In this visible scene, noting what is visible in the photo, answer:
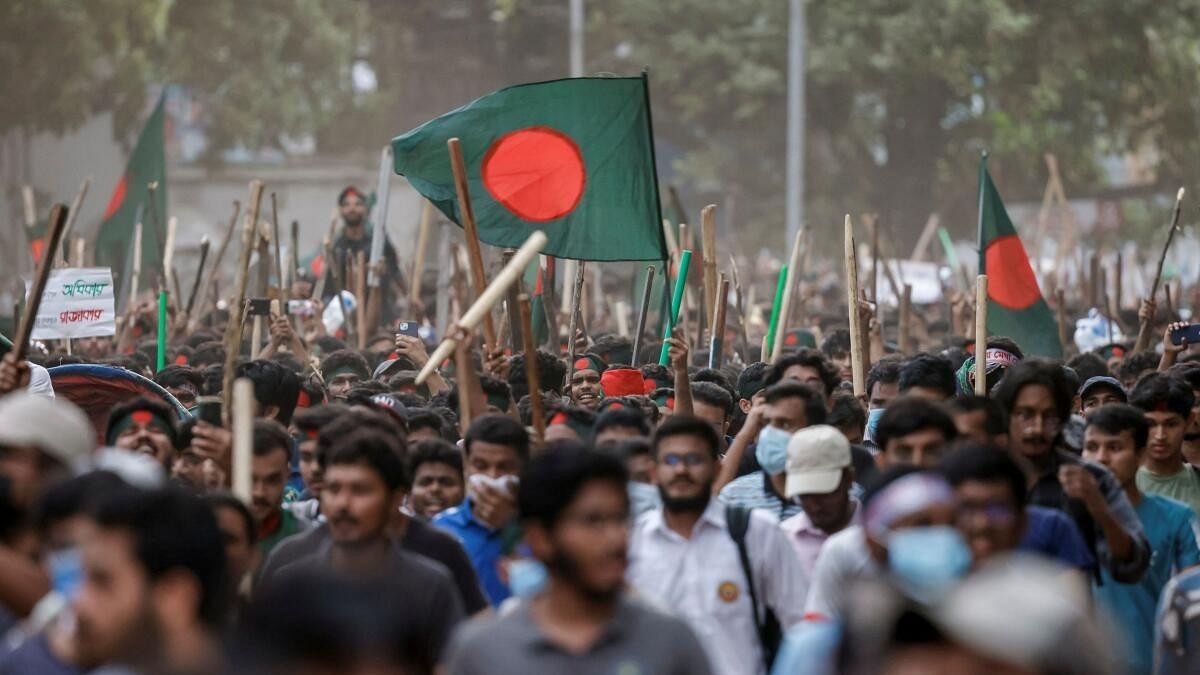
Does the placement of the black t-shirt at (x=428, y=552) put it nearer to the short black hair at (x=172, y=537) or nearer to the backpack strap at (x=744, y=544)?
the backpack strap at (x=744, y=544)

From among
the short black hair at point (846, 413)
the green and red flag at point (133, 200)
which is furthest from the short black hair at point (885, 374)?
the green and red flag at point (133, 200)

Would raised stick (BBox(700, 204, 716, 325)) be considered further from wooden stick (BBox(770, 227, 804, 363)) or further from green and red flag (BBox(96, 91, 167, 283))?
green and red flag (BBox(96, 91, 167, 283))

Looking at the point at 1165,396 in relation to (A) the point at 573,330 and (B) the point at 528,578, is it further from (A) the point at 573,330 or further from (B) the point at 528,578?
(B) the point at 528,578

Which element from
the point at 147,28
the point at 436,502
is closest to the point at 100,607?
the point at 436,502

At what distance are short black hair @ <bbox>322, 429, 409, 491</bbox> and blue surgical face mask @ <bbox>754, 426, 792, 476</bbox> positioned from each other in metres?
1.34

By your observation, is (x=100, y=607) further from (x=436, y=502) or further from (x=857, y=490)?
(x=857, y=490)

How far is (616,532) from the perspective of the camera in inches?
184

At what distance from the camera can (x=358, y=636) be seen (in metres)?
3.35

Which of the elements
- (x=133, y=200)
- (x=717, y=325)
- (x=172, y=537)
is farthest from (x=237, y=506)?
(x=133, y=200)

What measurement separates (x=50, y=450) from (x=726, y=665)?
1718 mm

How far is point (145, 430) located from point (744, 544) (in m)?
2.07

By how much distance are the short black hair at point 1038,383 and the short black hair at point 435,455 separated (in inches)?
64.3

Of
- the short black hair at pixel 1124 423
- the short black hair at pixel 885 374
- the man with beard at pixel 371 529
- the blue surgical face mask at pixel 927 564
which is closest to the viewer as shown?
the blue surgical face mask at pixel 927 564

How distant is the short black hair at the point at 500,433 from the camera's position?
6.50m
